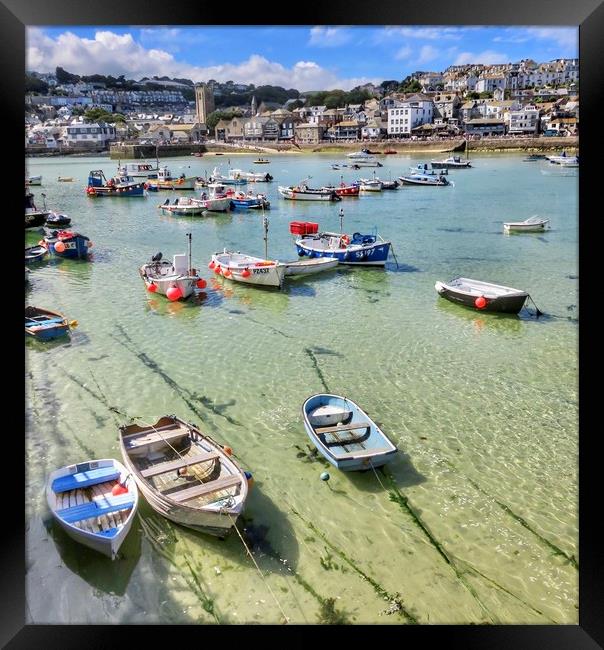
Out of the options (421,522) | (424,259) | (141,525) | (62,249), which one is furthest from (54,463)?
(424,259)

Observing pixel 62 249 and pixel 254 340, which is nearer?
pixel 254 340

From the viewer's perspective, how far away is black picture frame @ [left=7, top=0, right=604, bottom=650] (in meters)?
3.16

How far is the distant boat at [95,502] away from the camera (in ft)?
16.5

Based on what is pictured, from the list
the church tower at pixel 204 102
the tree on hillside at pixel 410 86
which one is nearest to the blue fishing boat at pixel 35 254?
the church tower at pixel 204 102

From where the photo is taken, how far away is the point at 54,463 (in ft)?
21.5

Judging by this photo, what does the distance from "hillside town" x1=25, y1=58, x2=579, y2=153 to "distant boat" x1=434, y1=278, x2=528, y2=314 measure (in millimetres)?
59296

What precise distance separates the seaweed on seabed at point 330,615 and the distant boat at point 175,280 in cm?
894

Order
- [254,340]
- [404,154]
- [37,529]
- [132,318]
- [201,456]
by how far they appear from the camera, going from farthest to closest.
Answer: [404,154]
[132,318]
[254,340]
[201,456]
[37,529]

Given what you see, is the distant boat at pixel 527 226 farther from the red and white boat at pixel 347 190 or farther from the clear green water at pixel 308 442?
the red and white boat at pixel 347 190

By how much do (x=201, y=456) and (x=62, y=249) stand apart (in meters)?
13.0

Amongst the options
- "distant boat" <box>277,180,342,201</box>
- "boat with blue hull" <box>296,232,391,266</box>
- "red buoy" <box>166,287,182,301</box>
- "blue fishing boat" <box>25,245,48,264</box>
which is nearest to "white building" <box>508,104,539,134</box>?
"distant boat" <box>277,180,342,201</box>

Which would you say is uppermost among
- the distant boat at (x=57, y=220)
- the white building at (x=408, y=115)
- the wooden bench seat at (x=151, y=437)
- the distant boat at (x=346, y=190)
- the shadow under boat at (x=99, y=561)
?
the white building at (x=408, y=115)

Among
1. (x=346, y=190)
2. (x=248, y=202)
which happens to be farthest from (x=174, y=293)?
(x=346, y=190)
